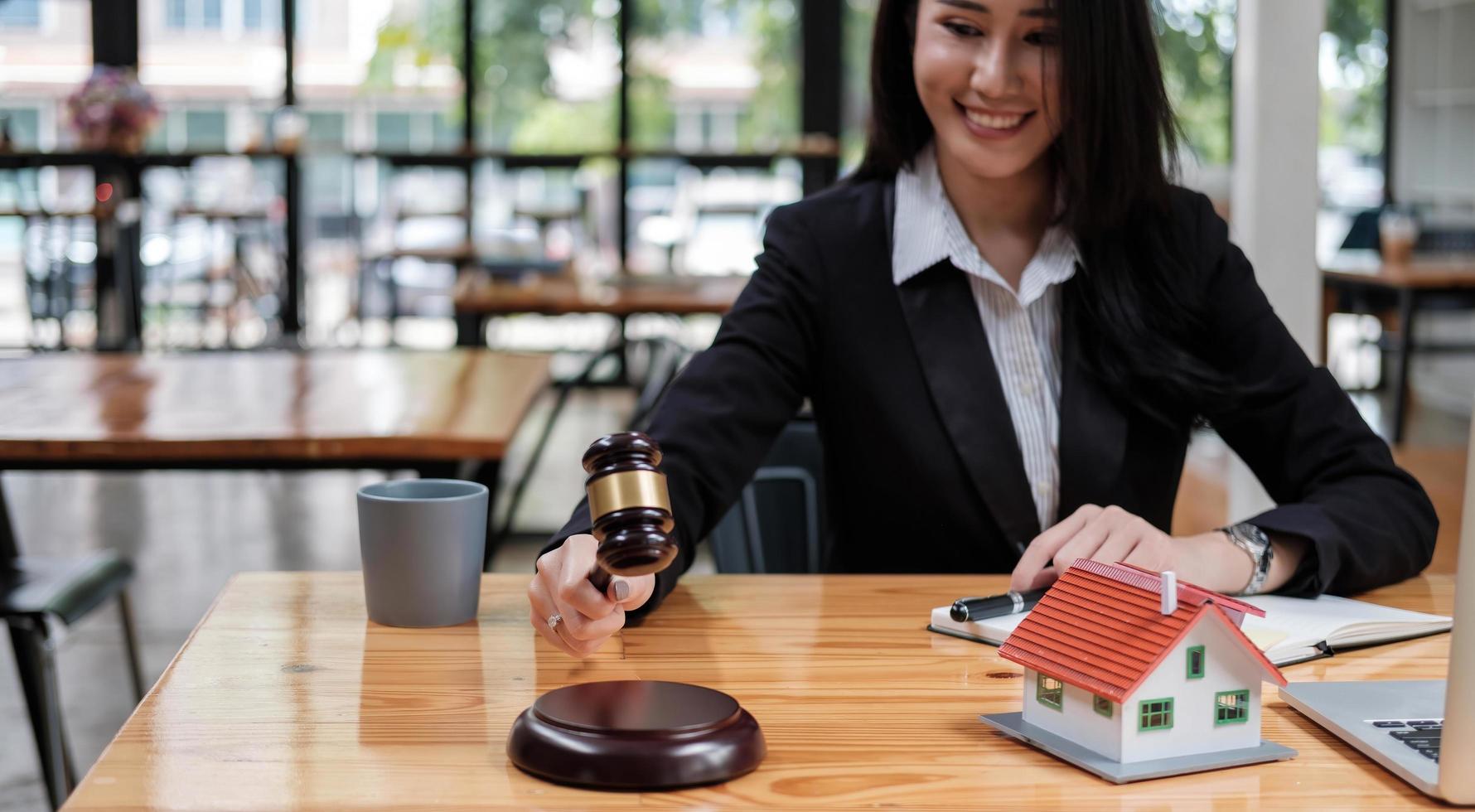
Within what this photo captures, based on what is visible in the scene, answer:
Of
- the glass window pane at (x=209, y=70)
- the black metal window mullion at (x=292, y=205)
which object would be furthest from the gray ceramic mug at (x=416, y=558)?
the glass window pane at (x=209, y=70)

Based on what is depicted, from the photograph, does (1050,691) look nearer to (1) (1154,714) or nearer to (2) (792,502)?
(1) (1154,714)

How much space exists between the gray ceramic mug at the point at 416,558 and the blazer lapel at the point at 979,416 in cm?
56

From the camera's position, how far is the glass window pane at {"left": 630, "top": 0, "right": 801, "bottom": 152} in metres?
8.46

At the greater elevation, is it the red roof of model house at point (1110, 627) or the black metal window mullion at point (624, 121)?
the black metal window mullion at point (624, 121)

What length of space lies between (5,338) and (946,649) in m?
8.37

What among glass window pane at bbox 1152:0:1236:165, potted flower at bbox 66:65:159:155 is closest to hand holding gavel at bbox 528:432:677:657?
potted flower at bbox 66:65:159:155

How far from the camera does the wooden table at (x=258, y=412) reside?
78.3 inches

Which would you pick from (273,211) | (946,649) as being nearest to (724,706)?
(946,649)

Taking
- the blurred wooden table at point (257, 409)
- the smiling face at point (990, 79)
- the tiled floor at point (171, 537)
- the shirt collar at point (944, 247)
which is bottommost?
the tiled floor at point (171, 537)

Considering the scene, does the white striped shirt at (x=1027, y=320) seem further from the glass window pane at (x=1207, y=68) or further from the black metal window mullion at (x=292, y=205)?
the black metal window mullion at (x=292, y=205)

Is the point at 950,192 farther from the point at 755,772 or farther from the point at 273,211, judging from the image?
the point at 273,211

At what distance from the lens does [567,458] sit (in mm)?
6316

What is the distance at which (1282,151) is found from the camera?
6.97 ft

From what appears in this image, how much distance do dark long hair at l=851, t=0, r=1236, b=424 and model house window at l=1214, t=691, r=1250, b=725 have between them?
0.68 m
